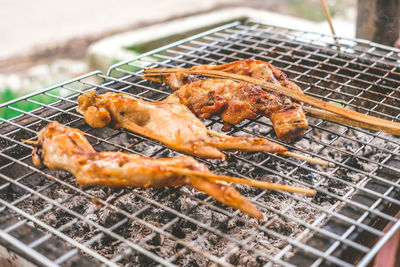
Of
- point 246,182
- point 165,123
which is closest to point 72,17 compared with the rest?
point 165,123

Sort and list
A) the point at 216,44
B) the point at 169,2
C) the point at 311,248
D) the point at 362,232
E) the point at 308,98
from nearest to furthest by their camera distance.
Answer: the point at 311,248, the point at 362,232, the point at 308,98, the point at 216,44, the point at 169,2

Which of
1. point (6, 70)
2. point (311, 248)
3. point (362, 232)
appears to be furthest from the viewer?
point (6, 70)

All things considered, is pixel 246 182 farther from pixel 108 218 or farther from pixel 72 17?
pixel 72 17

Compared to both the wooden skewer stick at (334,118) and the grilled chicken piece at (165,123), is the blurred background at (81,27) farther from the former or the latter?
the wooden skewer stick at (334,118)

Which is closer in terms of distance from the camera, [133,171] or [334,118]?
[133,171]

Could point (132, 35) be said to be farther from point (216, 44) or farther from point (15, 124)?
point (15, 124)

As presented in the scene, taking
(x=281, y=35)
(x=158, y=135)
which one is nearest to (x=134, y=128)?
(x=158, y=135)

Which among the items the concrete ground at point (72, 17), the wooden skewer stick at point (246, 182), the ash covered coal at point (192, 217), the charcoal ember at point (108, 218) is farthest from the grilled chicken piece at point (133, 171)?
the concrete ground at point (72, 17)
